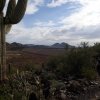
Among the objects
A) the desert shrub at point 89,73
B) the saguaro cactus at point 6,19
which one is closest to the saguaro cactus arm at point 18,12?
the saguaro cactus at point 6,19

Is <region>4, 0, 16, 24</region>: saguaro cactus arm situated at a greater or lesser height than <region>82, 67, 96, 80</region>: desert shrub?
A: greater

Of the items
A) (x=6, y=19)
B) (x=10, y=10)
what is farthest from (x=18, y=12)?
(x=10, y=10)

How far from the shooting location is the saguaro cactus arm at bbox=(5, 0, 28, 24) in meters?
17.3

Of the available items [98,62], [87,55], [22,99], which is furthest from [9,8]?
[98,62]

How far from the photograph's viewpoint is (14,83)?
16547 mm

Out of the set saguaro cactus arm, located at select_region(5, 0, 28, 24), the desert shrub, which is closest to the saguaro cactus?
saguaro cactus arm, located at select_region(5, 0, 28, 24)

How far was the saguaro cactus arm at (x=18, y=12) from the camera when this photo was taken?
1731 centimetres

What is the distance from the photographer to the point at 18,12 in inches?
686

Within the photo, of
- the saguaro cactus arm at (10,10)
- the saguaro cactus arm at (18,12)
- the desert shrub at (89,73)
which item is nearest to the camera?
the saguaro cactus arm at (18,12)

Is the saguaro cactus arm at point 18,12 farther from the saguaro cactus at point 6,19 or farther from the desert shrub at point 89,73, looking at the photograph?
the desert shrub at point 89,73

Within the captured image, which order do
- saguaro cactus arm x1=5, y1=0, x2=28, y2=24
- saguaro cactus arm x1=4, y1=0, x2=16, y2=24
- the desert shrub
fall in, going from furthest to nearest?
the desert shrub
saguaro cactus arm x1=4, y1=0, x2=16, y2=24
saguaro cactus arm x1=5, y1=0, x2=28, y2=24

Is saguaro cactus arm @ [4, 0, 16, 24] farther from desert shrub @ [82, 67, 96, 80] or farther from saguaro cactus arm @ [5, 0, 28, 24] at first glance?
desert shrub @ [82, 67, 96, 80]

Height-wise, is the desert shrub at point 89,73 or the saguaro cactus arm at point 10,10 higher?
the saguaro cactus arm at point 10,10

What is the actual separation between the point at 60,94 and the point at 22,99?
299cm
